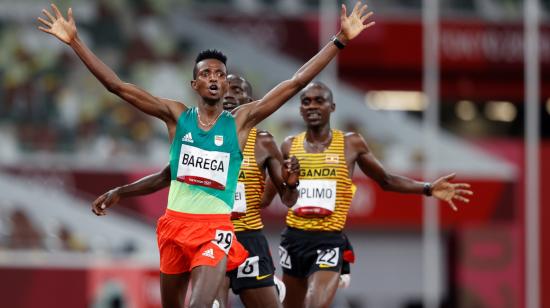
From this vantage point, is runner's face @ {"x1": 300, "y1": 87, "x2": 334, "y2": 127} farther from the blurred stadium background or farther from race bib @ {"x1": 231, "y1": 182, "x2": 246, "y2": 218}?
the blurred stadium background

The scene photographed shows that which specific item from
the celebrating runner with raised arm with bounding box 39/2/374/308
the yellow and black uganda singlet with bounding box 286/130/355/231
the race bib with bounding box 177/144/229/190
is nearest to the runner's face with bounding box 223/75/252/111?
the yellow and black uganda singlet with bounding box 286/130/355/231

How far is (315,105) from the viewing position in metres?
10.6

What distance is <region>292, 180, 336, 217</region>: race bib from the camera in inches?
413

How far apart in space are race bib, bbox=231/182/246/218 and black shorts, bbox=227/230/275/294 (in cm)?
18

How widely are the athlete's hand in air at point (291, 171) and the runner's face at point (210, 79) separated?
739mm

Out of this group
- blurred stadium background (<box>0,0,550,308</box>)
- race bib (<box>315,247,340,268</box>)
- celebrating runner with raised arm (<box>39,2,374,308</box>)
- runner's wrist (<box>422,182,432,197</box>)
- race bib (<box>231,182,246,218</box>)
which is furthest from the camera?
blurred stadium background (<box>0,0,550,308</box>)

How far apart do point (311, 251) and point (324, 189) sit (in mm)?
502

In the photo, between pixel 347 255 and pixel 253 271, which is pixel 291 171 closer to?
pixel 253 271

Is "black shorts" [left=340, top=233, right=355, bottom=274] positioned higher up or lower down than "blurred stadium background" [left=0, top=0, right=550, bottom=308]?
lower down

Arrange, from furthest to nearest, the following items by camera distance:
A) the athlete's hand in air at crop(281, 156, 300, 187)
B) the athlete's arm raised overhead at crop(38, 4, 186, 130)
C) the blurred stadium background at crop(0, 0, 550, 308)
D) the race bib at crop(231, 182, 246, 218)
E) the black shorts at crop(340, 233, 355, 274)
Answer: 1. the blurred stadium background at crop(0, 0, 550, 308)
2. the black shorts at crop(340, 233, 355, 274)
3. the race bib at crop(231, 182, 246, 218)
4. the athlete's hand in air at crop(281, 156, 300, 187)
5. the athlete's arm raised overhead at crop(38, 4, 186, 130)

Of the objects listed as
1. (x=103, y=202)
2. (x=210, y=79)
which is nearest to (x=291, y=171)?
(x=210, y=79)

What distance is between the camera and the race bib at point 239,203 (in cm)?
991

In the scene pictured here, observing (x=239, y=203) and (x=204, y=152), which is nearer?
(x=204, y=152)

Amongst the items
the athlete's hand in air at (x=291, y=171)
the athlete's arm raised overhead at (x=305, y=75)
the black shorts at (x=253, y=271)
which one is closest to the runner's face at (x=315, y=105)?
the black shorts at (x=253, y=271)
